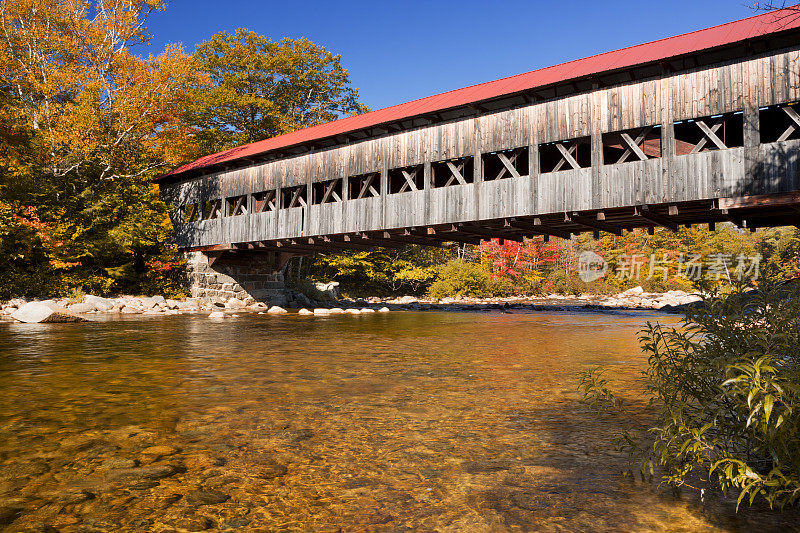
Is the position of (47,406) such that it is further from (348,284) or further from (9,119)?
(348,284)

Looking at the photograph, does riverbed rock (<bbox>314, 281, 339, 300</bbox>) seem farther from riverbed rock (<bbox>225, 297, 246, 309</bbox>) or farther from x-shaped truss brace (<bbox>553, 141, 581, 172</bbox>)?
x-shaped truss brace (<bbox>553, 141, 581, 172</bbox>)

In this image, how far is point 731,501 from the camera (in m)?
2.14

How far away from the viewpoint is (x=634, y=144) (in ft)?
37.7

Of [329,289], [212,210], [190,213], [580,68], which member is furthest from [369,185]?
[190,213]

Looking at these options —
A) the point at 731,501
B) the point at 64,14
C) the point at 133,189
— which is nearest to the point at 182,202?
the point at 133,189

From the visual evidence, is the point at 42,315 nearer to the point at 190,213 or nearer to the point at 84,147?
the point at 84,147

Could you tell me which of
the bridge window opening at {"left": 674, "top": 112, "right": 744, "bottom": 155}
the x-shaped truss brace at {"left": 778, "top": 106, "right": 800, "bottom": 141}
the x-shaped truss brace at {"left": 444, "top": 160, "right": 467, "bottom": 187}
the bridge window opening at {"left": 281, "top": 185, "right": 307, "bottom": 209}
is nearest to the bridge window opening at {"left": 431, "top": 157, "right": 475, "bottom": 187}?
the x-shaped truss brace at {"left": 444, "top": 160, "right": 467, "bottom": 187}

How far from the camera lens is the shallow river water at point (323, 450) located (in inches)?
80.8

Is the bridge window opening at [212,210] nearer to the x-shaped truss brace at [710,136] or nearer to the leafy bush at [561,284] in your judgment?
the x-shaped truss brace at [710,136]

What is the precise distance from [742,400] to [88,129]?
2080 centimetres

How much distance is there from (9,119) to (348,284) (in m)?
17.3

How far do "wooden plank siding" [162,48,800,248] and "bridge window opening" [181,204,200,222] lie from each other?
5061 mm

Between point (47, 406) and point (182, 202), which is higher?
point (182, 202)

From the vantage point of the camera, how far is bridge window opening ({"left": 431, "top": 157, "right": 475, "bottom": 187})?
1416cm
